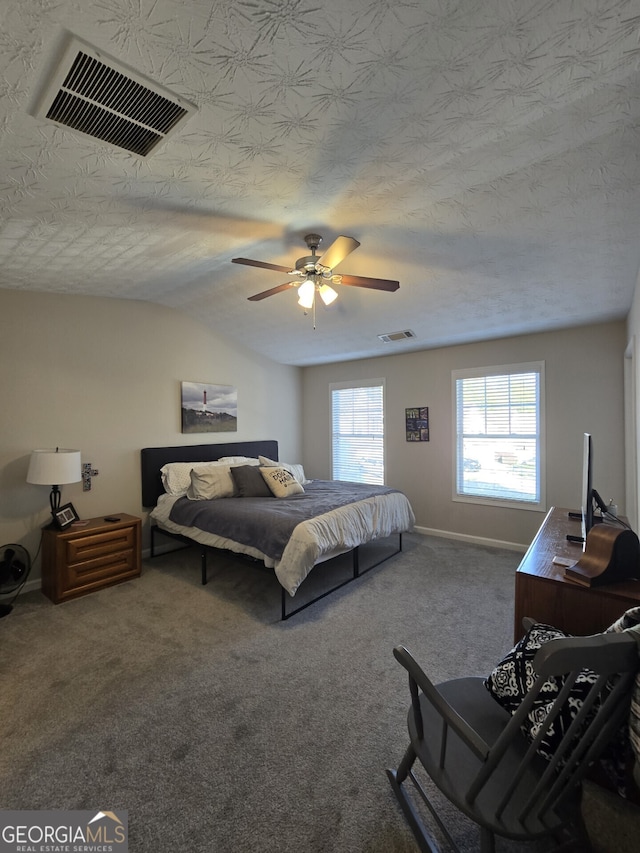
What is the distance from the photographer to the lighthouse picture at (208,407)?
456 cm

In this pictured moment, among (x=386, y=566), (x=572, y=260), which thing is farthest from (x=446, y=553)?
(x=572, y=260)

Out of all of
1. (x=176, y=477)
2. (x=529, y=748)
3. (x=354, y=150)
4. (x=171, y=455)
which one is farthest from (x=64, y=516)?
(x=529, y=748)

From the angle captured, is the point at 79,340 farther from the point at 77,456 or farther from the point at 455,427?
the point at 455,427

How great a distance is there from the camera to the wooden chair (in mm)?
836

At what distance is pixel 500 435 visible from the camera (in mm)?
4336

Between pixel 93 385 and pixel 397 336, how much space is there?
3.36 metres

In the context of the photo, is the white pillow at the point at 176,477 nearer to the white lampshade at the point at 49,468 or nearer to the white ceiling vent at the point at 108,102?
the white lampshade at the point at 49,468

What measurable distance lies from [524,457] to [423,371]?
161 centimetres

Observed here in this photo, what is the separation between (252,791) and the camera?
1504 mm

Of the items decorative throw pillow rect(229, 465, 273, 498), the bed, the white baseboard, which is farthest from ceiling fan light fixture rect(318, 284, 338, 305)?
the white baseboard

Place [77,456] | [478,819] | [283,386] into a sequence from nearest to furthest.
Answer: [478,819], [77,456], [283,386]

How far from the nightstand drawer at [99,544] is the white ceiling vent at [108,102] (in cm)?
302

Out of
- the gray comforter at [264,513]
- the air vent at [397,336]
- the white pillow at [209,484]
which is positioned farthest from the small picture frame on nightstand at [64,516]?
the air vent at [397,336]

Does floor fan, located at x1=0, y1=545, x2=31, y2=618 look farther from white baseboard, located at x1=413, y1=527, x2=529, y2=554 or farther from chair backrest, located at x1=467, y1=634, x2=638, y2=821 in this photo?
white baseboard, located at x1=413, y1=527, x2=529, y2=554
